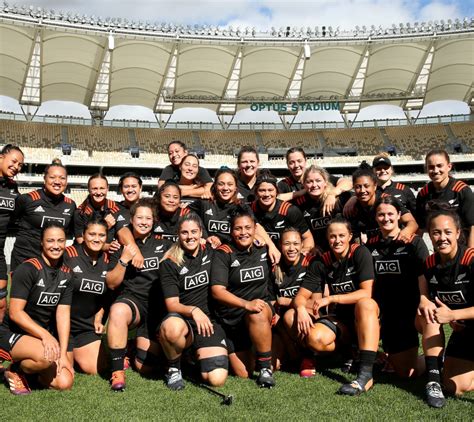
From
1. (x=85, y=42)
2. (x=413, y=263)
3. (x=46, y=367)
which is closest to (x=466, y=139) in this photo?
(x=85, y=42)

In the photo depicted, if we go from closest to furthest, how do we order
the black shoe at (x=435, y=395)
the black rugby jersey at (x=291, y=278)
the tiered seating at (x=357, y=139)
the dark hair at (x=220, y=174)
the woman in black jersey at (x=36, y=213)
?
the black shoe at (x=435, y=395)
the black rugby jersey at (x=291, y=278)
the dark hair at (x=220, y=174)
the woman in black jersey at (x=36, y=213)
the tiered seating at (x=357, y=139)

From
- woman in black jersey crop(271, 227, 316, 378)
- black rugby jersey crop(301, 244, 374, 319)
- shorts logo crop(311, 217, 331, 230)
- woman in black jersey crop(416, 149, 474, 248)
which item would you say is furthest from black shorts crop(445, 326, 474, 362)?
shorts logo crop(311, 217, 331, 230)

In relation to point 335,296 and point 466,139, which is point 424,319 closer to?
point 335,296

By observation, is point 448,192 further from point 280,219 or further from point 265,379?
point 265,379

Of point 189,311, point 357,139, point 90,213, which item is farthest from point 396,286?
point 357,139

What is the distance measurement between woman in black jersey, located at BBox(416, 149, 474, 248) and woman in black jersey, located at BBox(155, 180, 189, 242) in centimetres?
253

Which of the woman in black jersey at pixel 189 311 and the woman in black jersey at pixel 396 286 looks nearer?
the woman in black jersey at pixel 189 311

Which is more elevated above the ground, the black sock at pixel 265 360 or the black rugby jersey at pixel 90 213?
the black rugby jersey at pixel 90 213

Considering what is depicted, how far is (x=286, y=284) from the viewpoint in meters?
4.79

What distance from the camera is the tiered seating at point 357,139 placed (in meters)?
33.2

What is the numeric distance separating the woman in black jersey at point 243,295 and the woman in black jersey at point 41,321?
137 centimetres

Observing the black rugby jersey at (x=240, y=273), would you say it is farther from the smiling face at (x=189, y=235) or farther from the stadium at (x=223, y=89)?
the stadium at (x=223, y=89)

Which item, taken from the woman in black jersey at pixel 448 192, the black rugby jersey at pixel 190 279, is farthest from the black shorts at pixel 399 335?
the black rugby jersey at pixel 190 279

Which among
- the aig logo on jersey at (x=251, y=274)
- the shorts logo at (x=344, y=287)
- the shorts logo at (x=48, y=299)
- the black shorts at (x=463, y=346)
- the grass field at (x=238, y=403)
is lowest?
the grass field at (x=238, y=403)
